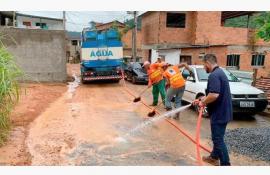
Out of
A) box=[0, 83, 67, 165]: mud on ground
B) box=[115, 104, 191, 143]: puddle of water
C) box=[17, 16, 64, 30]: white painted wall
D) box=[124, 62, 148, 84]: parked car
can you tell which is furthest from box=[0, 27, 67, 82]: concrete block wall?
box=[17, 16, 64, 30]: white painted wall

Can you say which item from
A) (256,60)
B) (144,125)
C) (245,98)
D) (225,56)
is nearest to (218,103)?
(144,125)

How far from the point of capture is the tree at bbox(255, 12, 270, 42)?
21.7 feet

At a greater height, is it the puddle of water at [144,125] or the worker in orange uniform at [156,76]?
the worker in orange uniform at [156,76]

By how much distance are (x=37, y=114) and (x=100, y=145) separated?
12.3 feet

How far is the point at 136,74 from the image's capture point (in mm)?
18984

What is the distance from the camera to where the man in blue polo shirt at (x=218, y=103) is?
4977mm

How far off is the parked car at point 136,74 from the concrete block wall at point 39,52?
4.10 m

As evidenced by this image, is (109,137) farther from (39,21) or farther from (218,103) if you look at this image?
(39,21)

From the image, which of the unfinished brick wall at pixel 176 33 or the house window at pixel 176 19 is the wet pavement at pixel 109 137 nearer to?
the unfinished brick wall at pixel 176 33

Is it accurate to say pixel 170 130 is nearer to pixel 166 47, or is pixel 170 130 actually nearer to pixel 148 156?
pixel 148 156

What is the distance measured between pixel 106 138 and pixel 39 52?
11.6 m

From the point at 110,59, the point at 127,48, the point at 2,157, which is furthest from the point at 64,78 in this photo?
the point at 127,48

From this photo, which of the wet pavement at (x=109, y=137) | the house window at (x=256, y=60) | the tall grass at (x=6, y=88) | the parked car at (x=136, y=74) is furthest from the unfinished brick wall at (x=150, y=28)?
the tall grass at (x=6, y=88)

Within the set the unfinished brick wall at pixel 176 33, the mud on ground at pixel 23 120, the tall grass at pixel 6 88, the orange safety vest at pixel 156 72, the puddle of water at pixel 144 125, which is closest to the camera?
the mud on ground at pixel 23 120
